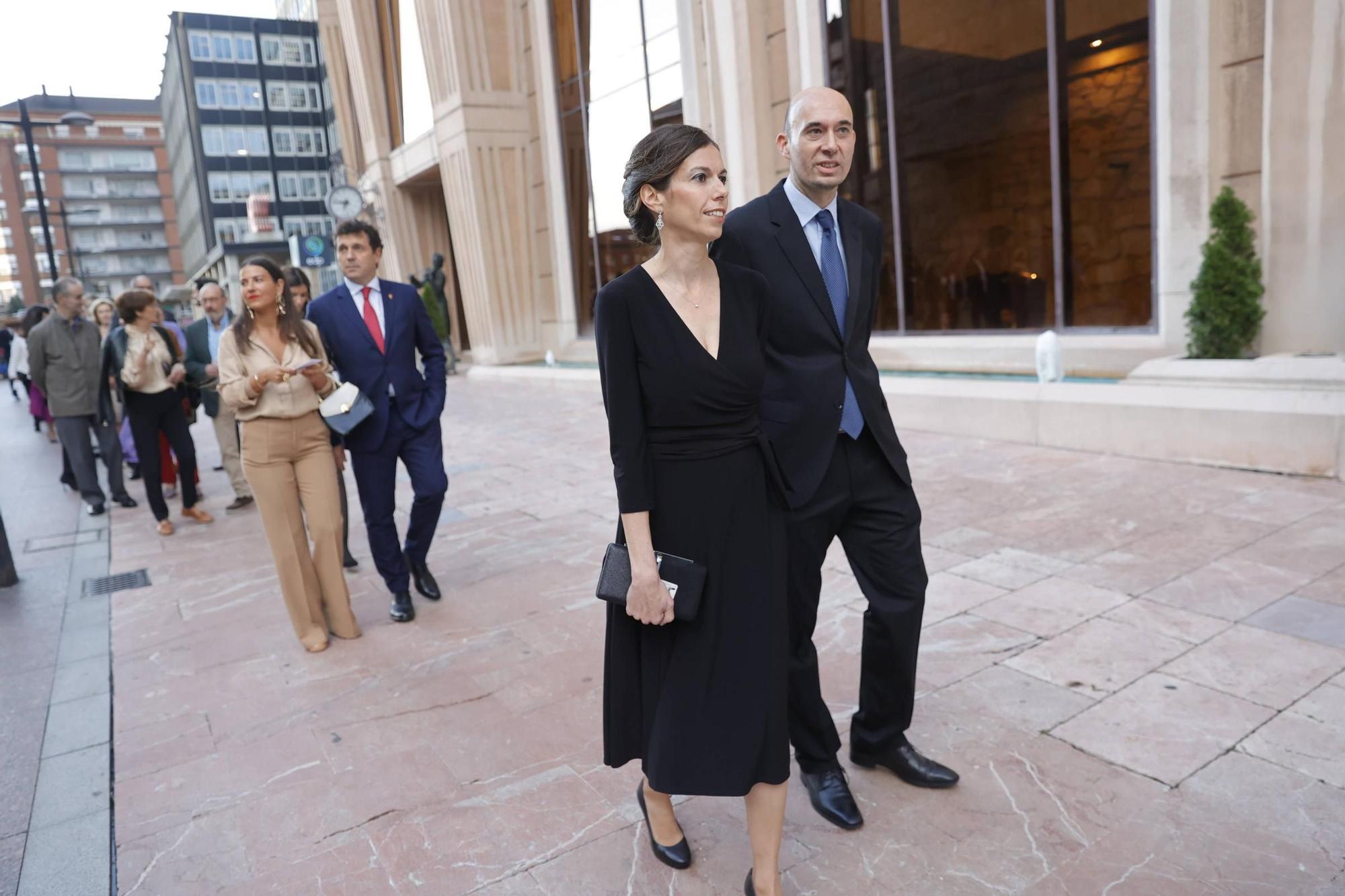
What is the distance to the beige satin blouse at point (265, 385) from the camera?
4324 mm

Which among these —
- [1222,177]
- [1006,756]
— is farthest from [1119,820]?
[1222,177]

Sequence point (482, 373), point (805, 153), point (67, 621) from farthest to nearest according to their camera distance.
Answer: point (482, 373) < point (67, 621) < point (805, 153)

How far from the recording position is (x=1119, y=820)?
2.55m

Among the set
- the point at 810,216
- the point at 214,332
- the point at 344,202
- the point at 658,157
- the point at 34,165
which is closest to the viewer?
the point at 658,157

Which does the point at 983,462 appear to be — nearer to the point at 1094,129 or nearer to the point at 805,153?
the point at 1094,129

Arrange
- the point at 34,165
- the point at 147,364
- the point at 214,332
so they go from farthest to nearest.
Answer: the point at 34,165 < the point at 214,332 < the point at 147,364

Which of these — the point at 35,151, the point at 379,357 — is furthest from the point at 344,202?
the point at 379,357

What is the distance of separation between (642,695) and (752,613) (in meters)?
0.35

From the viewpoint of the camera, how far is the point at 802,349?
249cm

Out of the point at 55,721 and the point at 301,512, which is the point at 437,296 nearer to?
the point at 301,512

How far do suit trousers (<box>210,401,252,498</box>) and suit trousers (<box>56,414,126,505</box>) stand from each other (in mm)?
1096

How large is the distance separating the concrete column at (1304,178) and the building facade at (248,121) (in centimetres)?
6752

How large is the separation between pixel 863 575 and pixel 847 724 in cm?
81

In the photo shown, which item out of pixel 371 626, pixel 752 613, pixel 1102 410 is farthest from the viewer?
pixel 1102 410
